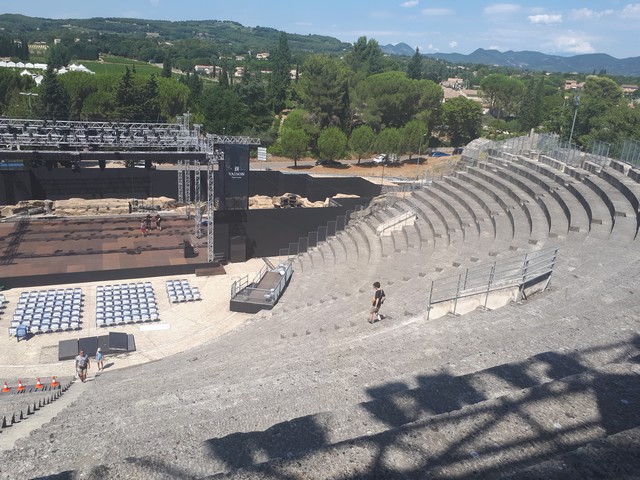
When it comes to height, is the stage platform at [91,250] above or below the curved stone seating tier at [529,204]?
below

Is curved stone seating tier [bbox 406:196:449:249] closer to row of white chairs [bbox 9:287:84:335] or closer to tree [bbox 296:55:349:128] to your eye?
row of white chairs [bbox 9:287:84:335]

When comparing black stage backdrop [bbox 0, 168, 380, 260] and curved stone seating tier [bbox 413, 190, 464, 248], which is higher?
curved stone seating tier [bbox 413, 190, 464, 248]

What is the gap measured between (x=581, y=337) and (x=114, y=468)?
679cm

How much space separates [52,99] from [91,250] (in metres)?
22.8

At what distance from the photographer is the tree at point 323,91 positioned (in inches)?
1890

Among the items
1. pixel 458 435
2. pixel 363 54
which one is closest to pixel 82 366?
pixel 458 435

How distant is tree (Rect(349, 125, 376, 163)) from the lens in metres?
43.5

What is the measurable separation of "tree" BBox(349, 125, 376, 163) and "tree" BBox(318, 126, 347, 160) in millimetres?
863

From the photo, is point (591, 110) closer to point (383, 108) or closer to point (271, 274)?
point (383, 108)

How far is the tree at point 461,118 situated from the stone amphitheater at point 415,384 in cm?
3821

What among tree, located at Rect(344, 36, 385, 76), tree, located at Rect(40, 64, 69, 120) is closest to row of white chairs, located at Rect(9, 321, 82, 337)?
tree, located at Rect(40, 64, 69, 120)

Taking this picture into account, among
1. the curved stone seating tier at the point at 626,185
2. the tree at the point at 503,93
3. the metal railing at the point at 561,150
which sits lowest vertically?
the curved stone seating tier at the point at 626,185

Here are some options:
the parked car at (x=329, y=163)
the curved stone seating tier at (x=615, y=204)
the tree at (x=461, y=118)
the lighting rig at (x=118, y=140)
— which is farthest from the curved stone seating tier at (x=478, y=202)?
the tree at (x=461, y=118)

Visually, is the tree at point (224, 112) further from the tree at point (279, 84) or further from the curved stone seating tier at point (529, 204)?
the curved stone seating tier at point (529, 204)
